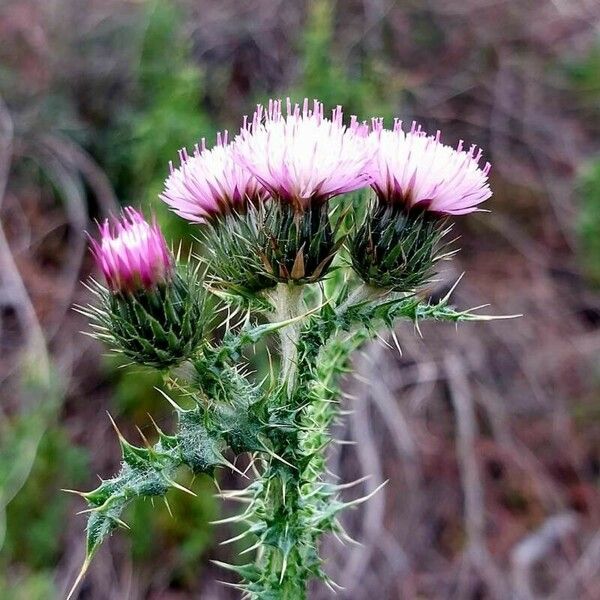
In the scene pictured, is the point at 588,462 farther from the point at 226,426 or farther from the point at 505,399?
the point at 226,426

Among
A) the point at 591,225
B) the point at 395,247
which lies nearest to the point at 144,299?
the point at 395,247

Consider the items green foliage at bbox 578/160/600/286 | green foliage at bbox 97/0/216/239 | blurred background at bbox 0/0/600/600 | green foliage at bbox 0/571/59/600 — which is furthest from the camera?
green foliage at bbox 578/160/600/286

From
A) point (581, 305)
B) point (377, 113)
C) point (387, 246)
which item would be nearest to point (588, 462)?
point (581, 305)

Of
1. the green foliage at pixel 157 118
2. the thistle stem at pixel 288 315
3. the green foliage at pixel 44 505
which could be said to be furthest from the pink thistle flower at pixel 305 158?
the green foliage at pixel 44 505

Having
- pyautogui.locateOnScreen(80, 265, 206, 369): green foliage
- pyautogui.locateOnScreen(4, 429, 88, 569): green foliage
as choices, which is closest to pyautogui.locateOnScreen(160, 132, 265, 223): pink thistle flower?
pyautogui.locateOnScreen(80, 265, 206, 369): green foliage

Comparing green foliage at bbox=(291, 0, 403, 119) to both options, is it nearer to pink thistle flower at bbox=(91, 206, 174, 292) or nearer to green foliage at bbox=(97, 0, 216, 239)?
green foliage at bbox=(97, 0, 216, 239)

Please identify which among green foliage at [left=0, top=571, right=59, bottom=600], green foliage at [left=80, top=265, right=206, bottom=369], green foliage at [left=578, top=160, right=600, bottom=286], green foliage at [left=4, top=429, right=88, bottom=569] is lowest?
A: green foliage at [left=0, top=571, right=59, bottom=600]

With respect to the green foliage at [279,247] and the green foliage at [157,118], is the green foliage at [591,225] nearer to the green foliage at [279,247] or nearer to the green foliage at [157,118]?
the green foliage at [157,118]
